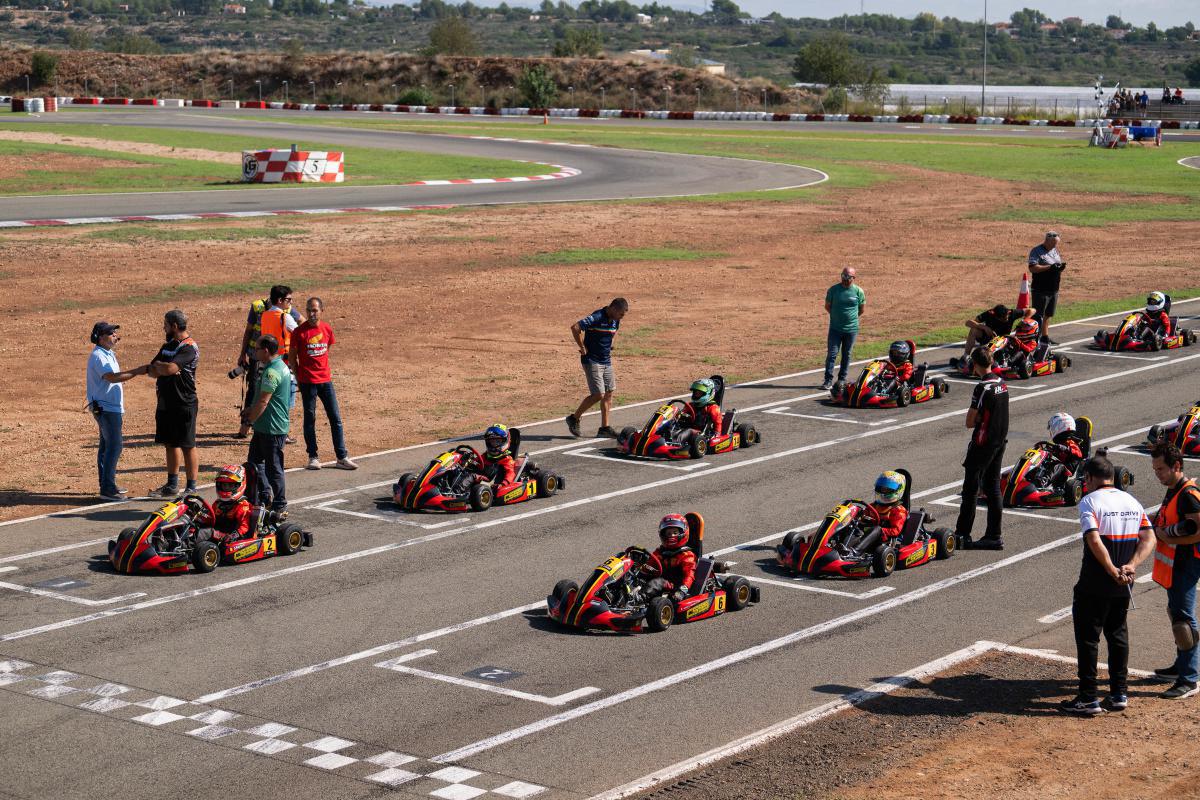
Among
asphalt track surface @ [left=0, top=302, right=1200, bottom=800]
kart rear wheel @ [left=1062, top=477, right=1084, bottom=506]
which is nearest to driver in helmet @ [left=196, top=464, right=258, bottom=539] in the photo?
asphalt track surface @ [left=0, top=302, right=1200, bottom=800]

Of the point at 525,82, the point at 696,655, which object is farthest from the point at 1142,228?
the point at 525,82

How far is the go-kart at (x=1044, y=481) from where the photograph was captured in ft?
64.5

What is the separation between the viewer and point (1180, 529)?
12656mm

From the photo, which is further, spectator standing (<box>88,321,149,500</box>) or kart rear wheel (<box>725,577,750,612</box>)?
spectator standing (<box>88,321,149,500</box>)

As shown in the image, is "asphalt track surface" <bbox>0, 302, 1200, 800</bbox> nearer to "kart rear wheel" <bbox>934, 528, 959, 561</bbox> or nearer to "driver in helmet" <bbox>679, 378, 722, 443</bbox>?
"kart rear wheel" <bbox>934, 528, 959, 561</bbox>

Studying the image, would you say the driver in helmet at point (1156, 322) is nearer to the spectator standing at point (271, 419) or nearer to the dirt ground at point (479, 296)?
the dirt ground at point (479, 296)

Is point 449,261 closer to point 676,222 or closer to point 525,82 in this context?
point 676,222

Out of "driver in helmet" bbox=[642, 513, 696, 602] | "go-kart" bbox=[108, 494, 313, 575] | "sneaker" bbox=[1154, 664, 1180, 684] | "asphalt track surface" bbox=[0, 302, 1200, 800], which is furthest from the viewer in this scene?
"go-kart" bbox=[108, 494, 313, 575]

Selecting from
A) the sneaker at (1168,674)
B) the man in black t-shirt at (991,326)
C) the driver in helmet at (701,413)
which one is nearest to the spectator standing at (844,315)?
the man in black t-shirt at (991,326)

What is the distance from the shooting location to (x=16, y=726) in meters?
12.4

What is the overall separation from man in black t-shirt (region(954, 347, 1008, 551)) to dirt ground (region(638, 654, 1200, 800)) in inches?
163

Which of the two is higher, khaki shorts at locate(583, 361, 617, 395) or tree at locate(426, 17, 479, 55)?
tree at locate(426, 17, 479, 55)

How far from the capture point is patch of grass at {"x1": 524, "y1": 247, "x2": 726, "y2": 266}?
138 ft

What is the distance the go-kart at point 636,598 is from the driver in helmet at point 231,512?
3688 millimetres
